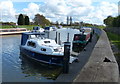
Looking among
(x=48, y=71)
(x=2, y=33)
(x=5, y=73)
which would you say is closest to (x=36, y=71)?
(x=48, y=71)

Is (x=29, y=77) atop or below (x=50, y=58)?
below

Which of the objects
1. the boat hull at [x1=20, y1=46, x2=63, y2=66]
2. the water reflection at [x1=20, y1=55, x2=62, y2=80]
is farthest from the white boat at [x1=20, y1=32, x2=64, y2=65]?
the water reflection at [x1=20, y1=55, x2=62, y2=80]

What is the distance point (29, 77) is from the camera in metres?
15.0

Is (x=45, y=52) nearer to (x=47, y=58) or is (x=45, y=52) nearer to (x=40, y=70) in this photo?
(x=47, y=58)

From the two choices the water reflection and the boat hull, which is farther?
the boat hull

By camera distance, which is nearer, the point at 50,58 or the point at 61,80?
the point at 61,80

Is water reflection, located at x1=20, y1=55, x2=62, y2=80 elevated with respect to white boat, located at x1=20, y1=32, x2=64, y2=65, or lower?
lower

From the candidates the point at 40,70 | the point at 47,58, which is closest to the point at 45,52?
the point at 47,58

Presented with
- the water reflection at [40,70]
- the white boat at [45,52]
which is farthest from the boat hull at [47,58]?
the water reflection at [40,70]

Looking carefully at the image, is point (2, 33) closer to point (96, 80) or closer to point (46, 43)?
point (46, 43)

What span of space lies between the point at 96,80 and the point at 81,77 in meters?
0.26

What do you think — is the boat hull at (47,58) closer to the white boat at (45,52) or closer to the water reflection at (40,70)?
the white boat at (45,52)

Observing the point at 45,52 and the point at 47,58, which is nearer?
the point at 47,58

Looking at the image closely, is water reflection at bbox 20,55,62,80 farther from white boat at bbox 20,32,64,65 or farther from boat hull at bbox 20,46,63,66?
white boat at bbox 20,32,64,65
